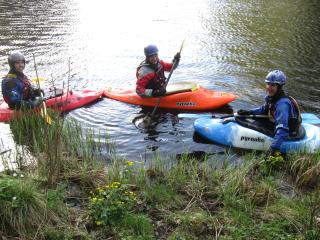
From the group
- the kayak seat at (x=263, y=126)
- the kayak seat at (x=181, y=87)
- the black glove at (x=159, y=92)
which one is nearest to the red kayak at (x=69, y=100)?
the black glove at (x=159, y=92)

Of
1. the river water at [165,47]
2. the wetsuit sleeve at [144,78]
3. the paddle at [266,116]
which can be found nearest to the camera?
the paddle at [266,116]

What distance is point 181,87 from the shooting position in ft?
34.1

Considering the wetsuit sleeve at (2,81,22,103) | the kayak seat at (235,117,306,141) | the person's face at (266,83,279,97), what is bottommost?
the kayak seat at (235,117,306,141)

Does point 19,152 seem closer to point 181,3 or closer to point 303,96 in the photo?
point 303,96

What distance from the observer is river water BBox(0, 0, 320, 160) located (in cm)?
935

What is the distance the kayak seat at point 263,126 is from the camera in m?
7.48

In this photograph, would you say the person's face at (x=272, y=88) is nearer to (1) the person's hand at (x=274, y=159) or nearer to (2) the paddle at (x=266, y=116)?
(2) the paddle at (x=266, y=116)

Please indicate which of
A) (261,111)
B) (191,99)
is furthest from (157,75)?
(261,111)

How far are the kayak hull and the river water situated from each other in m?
0.30

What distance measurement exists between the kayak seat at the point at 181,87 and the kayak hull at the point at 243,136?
1.50m

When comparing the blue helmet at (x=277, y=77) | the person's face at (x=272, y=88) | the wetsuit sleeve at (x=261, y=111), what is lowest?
the wetsuit sleeve at (x=261, y=111)

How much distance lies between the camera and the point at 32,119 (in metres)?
7.34

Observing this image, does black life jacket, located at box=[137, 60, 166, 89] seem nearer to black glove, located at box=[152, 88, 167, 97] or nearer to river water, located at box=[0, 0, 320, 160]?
black glove, located at box=[152, 88, 167, 97]

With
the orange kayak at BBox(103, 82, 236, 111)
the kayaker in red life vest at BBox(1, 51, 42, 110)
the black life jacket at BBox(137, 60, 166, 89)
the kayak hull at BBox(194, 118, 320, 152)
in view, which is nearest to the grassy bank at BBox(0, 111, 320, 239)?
the kayak hull at BBox(194, 118, 320, 152)
